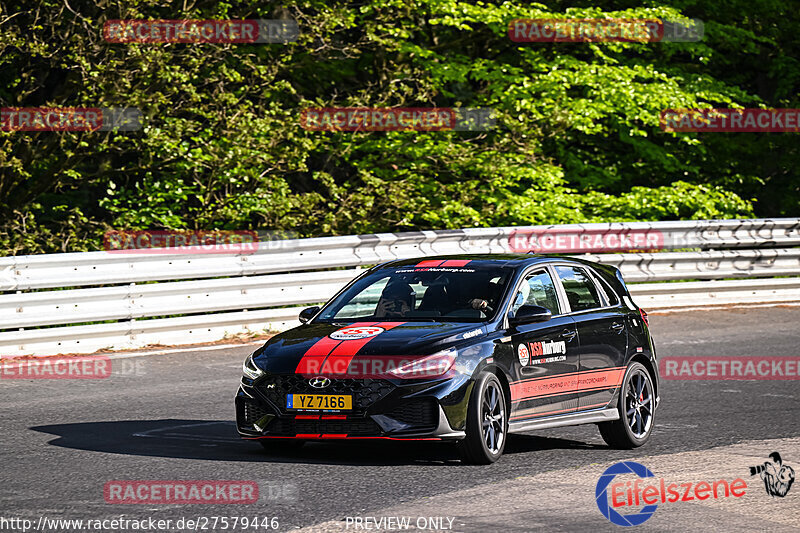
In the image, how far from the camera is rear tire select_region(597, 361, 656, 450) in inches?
377

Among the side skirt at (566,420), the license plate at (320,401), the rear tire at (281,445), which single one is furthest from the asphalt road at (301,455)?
the license plate at (320,401)

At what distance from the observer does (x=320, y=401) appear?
27.5ft

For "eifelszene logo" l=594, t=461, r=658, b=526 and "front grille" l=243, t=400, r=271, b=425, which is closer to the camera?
"eifelszene logo" l=594, t=461, r=658, b=526

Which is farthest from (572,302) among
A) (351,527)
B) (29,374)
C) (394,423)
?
(29,374)

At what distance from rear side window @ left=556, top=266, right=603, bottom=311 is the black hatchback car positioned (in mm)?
11

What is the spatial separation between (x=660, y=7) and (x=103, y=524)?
19202 millimetres

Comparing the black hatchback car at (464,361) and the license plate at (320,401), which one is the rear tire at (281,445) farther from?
the license plate at (320,401)

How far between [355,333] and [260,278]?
7.11m

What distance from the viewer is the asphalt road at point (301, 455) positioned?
6.91m

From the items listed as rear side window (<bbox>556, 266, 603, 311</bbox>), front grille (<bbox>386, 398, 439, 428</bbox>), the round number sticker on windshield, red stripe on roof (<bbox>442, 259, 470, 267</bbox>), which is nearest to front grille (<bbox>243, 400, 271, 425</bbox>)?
the round number sticker on windshield

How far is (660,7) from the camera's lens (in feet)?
77.5

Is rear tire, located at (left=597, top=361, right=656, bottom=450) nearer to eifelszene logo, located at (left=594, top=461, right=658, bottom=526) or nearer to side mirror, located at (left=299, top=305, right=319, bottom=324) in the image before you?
eifelszene logo, located at (left=594, top=461, right=658, bottom=526)

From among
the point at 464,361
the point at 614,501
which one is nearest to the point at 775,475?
the point at 614,501

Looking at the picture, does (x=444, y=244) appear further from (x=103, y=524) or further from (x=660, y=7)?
(x=103, y=524)
